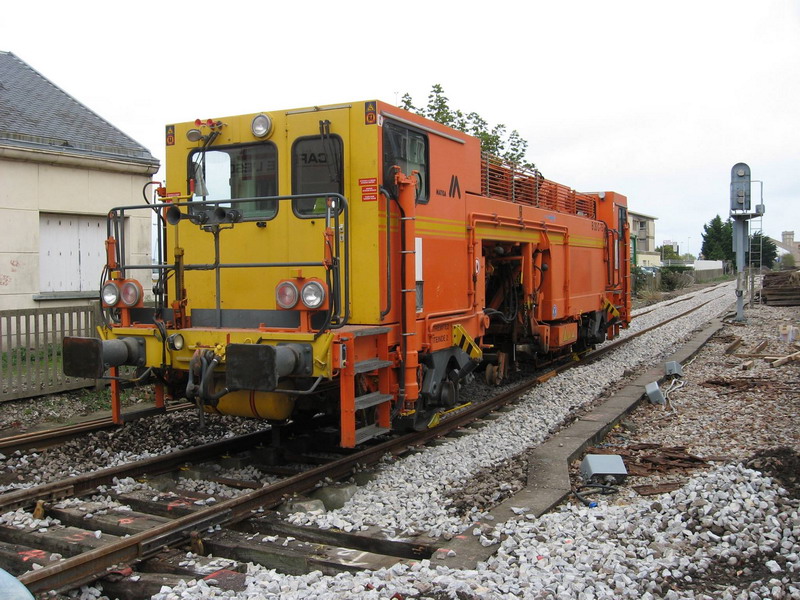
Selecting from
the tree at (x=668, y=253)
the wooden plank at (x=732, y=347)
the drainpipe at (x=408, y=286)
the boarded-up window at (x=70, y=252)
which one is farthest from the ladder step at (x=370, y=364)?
the tree at (x=668, y=253)

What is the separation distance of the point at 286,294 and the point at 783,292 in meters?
24.3

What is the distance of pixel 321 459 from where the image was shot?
6.65m

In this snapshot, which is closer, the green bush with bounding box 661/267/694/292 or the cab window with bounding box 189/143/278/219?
the cab window with bounding box 189/143/278/219

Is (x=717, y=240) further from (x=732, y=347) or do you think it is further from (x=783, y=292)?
(x=732, y=347)

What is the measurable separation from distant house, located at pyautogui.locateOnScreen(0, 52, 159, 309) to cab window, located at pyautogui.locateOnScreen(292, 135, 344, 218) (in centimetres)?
798

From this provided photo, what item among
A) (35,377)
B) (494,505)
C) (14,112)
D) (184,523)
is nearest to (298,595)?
(184,523)

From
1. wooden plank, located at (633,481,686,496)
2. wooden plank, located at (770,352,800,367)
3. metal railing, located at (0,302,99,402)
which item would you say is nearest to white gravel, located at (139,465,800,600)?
wooden plank, located at (633,481,686,496)

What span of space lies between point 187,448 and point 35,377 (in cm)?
342

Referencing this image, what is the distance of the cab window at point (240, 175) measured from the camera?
6891 mm

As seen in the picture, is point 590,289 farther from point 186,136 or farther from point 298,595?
point 298,595

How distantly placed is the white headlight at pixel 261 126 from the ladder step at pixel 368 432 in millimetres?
2884

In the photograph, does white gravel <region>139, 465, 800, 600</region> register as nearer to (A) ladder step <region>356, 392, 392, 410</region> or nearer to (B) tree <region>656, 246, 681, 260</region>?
(A) ladder step <region>356, 392, 392, 410</region>

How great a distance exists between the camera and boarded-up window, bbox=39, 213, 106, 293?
13.1 m

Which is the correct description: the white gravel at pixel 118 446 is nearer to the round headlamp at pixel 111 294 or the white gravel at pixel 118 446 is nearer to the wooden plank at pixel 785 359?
the round headlamp at pixel 111 294
